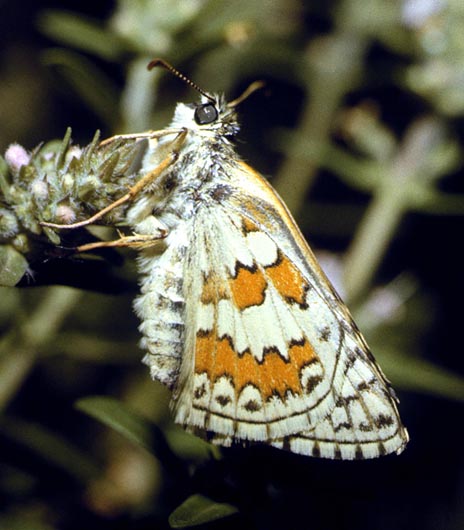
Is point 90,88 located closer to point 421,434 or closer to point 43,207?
point 43,207

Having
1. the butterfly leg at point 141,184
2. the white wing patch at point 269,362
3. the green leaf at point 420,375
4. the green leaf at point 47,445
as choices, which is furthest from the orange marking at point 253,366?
the green leaf at point 47,445

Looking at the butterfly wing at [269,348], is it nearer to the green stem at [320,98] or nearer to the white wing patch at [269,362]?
the white wing patch at [269,362]

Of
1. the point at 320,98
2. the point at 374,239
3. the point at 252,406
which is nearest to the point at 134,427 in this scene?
the point at 252,406

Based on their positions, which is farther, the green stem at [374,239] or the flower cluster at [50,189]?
the green stem at [374,239]

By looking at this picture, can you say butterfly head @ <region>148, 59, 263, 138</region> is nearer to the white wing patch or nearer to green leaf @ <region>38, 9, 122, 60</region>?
the white wing patch

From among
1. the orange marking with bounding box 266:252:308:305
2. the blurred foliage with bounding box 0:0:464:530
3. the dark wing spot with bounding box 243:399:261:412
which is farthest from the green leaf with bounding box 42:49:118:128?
the dark wing spot with bounding box 243:399:261:412

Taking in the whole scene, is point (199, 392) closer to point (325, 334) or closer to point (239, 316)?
point (239, 316)

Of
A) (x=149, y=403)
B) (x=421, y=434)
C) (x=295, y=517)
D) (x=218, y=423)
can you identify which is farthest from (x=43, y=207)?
(x=421, y=434)

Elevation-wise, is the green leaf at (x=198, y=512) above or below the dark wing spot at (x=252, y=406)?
below

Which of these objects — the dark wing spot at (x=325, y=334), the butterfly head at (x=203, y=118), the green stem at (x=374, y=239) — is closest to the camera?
the dark wing spot at (x=325, y=334)

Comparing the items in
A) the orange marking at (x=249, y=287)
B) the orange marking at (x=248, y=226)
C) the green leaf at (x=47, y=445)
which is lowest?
the green leaf at (x=47, y=445)
